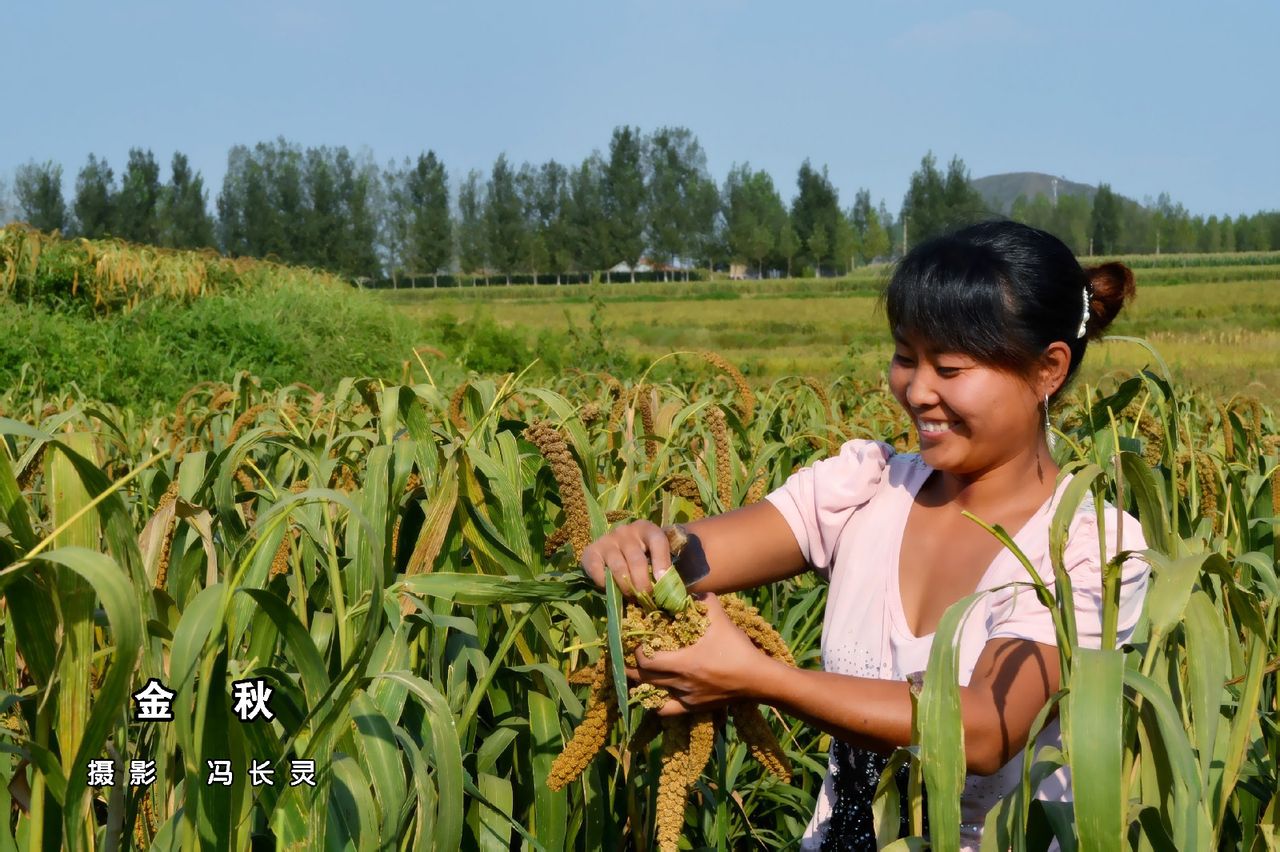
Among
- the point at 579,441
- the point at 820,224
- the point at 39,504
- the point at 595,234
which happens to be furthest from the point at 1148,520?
the point at 820,224

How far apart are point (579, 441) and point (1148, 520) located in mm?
905

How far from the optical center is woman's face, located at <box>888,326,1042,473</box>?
5.13ft

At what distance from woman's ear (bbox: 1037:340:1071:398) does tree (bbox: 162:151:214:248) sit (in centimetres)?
6112

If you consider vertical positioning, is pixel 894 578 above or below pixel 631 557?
below

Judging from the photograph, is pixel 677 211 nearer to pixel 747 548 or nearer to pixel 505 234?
pixel 505 234

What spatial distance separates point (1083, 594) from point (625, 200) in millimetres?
74121

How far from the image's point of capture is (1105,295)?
1.77 m

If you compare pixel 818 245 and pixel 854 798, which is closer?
pixel 854 798

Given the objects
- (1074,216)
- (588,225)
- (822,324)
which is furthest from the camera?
(1074,216)

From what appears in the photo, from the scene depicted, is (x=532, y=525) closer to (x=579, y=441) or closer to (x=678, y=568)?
(x=579, y=441)

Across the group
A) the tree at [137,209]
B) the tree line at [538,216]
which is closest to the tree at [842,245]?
the tree line at [538,216]

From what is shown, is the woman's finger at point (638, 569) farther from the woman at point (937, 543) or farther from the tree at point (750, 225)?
the tree at point (750, 225)

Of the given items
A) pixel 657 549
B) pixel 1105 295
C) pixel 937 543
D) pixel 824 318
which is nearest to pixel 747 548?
pixel 937 543

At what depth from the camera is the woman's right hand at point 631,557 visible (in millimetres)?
1326
